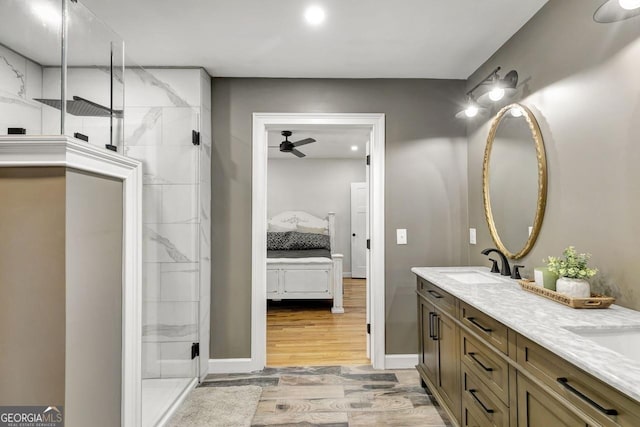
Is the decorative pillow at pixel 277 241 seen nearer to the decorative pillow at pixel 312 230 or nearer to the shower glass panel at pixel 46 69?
the decorative pillow at pixel 312 230

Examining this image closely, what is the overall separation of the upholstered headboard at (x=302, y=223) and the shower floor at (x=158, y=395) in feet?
15.4

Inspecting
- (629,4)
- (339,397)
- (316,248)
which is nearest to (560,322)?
(629,4)

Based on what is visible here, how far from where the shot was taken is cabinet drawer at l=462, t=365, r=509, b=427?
150cm

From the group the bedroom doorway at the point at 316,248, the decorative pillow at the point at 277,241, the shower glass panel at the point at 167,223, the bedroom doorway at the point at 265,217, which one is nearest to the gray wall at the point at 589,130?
the bedroom doorway at the point at 265,217

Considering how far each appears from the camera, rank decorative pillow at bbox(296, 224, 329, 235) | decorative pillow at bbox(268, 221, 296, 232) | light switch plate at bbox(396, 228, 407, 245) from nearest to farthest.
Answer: light switch plate at bbox(396, 228, 407, 245), decorative pillow at bbox(296, 224, 329, 235), decorative pillow at bbox(268, 221, 296, 232)

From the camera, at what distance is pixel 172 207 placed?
8.55ft

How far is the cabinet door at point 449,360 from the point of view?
6.42ft

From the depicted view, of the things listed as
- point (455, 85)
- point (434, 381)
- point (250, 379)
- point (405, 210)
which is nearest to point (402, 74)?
point (455, 85)

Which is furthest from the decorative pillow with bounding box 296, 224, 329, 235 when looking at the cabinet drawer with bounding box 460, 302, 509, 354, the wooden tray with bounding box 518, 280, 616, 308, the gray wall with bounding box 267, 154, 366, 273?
the wooden tray with bounding box 518, 280, 616, 308

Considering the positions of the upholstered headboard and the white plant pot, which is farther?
Answer: the upholstered headboard

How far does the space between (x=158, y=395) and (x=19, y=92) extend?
1.96 m

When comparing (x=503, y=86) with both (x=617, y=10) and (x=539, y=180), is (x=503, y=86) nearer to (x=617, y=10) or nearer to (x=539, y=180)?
(x=539, y=180)

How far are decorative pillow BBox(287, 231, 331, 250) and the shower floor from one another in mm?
3661

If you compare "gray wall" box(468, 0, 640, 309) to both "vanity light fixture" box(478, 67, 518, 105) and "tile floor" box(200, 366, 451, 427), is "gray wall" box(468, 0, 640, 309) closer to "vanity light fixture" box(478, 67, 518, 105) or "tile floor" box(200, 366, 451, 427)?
"vanity light fixture" box(478, 67, 518, 105)
